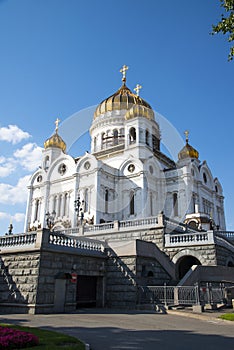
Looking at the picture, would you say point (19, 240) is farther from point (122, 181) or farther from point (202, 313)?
point (122, 181)

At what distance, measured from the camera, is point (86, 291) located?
1850cm

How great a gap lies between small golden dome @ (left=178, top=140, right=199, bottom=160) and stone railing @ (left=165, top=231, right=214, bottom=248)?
2649 centimetres

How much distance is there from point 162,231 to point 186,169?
73.8 feet

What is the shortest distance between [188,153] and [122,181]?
38.6ft

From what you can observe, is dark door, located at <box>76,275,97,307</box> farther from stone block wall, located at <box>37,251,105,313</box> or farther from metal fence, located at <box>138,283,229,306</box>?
metal fence, located at <box>138,283,229,306</box>

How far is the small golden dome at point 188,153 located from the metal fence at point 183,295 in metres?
31.7

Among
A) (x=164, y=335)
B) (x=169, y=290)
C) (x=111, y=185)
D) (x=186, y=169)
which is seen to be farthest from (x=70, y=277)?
(x=186, y=169)

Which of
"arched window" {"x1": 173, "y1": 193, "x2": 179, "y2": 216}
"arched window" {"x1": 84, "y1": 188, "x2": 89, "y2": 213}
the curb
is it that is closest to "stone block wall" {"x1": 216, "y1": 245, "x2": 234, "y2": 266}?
the curb

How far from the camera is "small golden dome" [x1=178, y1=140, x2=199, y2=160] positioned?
47688mm

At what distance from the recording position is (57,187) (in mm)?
44188

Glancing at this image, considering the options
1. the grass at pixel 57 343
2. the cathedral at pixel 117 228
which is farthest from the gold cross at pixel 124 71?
the grass at pixel 57 343

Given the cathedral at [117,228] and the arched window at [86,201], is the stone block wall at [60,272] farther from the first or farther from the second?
the arched window at [86,201]

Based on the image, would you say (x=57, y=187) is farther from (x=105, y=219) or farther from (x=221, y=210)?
(x=221, y=210)

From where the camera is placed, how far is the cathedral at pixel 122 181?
1567 inches
